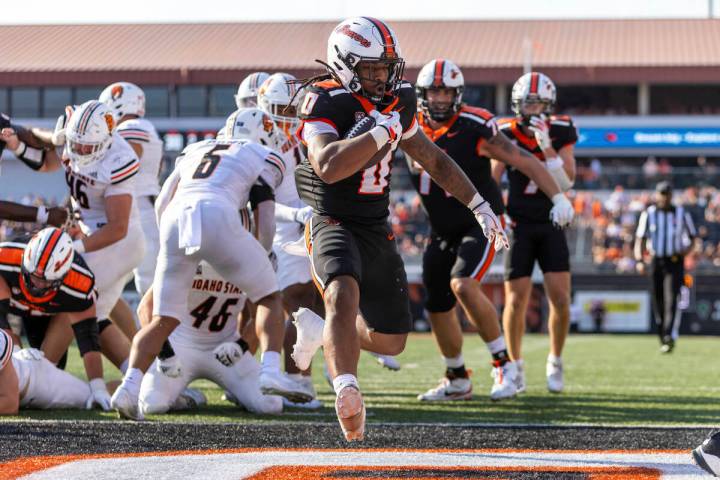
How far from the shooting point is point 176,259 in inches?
198

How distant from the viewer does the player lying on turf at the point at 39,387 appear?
5023 mm

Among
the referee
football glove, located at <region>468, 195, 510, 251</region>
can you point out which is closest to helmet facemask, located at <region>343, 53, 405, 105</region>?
football glove, located at <region>468, 195, 510, 251</region>

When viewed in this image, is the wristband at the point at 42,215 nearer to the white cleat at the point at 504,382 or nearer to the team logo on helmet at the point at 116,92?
the team logo on helmet at the point at 116,92

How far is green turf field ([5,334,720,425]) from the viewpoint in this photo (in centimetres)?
525

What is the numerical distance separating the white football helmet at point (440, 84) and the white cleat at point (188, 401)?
189 centimetres

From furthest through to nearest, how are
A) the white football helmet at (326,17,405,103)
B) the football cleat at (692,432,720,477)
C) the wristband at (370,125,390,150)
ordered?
the white football helmet at (326,17,405,103) → the wristband at (370,125,390,150) → the football cleat at (692,432,720,477)

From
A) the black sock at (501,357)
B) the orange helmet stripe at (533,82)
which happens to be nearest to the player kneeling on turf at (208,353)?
the black sock at (501,357)

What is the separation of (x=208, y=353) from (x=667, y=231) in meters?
7.83

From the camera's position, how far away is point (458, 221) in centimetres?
621

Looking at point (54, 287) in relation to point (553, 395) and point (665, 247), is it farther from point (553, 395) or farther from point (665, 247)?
point (665, 247)

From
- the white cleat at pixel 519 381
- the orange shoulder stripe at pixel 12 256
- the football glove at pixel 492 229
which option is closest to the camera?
the football glove at pixel 492 229

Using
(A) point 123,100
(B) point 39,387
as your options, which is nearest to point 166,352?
(B) point 39,387

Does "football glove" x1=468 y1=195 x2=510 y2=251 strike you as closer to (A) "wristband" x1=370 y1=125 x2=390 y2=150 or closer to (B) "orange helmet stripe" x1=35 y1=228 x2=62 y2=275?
(A) "wristband" x1=370 y1=125 x2=390 y2=150

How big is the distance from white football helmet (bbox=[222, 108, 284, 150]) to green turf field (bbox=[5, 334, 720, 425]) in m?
1.33
